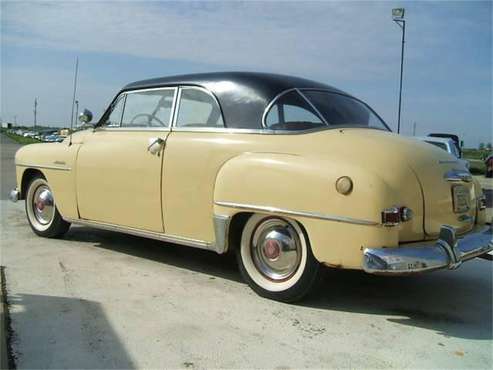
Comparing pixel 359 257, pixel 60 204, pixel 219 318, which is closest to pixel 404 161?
pixel 359 257

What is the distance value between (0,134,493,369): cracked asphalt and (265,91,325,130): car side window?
1.26m

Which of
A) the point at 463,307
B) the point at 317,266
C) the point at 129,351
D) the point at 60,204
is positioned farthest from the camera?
the point at 60,204

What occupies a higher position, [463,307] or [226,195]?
[226,195]

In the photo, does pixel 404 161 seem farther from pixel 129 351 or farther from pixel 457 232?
pixel 129 351

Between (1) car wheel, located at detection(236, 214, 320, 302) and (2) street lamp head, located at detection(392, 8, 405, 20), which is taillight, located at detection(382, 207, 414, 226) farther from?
(2) street lamp head, located at detection(392, 8, 405, 20)

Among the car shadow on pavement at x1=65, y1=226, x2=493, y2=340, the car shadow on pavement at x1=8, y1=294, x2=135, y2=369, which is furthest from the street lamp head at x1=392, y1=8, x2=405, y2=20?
the car shadow on pavement at x1=8, y1=294, x2=135, y2=369

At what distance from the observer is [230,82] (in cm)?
443

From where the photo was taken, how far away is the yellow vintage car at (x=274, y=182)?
338 centimetres

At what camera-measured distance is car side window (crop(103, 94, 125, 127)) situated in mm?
5442

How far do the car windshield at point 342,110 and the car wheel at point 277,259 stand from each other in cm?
94

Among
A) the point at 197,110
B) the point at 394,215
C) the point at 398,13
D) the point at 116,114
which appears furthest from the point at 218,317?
the point at 398,13

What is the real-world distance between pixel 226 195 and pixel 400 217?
4.26 feet

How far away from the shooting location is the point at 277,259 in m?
3.88

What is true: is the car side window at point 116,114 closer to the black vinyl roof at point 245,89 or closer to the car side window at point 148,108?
the car side window at point 148,108
